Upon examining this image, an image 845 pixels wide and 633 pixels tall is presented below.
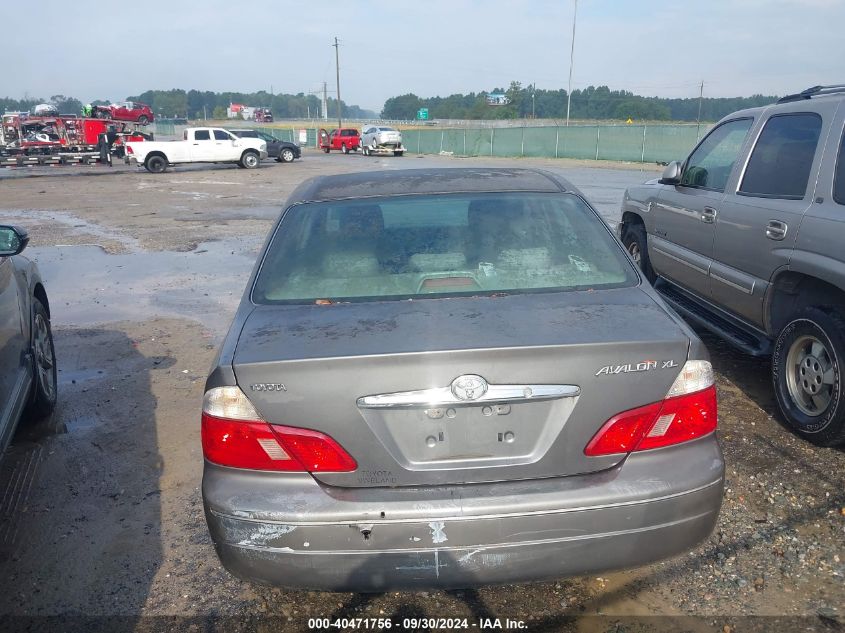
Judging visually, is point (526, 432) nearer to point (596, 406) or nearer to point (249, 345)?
point (596, 406)

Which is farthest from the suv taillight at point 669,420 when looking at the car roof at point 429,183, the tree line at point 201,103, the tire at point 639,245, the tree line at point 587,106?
the tree line at point 201,103

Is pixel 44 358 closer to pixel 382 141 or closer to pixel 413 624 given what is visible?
pixel 413 624

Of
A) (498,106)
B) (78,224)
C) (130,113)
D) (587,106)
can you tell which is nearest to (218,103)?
(498,106)

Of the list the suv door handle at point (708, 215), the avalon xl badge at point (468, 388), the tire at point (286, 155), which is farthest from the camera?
the tire at point (286, 155)

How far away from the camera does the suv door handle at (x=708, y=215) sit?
5.09 meters

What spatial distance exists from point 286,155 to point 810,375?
35.4m

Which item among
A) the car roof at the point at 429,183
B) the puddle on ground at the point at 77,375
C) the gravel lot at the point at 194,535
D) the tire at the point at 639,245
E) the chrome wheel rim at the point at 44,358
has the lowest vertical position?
the puddle on ground at the point at 77,375

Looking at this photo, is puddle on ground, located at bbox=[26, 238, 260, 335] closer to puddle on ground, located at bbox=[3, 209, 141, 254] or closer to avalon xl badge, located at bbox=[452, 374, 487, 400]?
puddle on ground, located at bbox=[3, 209, 141, 254]

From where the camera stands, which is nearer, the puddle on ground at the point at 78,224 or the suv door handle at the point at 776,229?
the suv door handle at the point at 776,229

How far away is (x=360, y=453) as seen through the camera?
7.36 ft

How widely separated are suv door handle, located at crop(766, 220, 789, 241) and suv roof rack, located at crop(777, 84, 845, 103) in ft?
3.09

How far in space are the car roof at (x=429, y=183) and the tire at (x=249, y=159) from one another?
97.9 feet

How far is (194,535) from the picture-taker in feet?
11.1

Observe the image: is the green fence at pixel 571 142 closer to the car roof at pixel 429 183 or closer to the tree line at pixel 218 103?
the car roof at pixel 429 183
